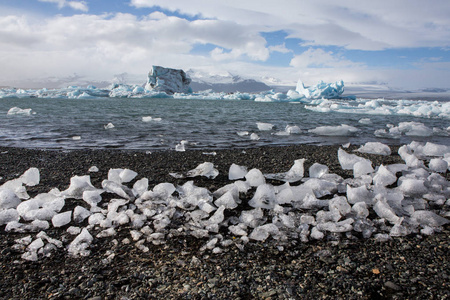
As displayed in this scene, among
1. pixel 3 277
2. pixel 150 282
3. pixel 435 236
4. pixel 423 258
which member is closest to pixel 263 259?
pixel 150 282

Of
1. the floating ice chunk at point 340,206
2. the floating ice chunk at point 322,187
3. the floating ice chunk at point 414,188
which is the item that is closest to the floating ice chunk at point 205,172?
the floating ice chunk at point 322,187

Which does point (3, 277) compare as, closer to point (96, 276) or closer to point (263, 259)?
point (96, 276)

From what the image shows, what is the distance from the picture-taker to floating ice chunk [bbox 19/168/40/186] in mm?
3307

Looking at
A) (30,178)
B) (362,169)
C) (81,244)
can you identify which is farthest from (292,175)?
(30,178)

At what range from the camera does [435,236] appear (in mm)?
2230

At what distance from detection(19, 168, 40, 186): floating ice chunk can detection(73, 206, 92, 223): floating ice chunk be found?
122 cm

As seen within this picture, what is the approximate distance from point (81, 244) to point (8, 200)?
1.08 meters

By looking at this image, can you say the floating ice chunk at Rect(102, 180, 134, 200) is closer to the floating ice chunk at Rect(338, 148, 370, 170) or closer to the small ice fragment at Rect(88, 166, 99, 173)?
the small ice fragment at Rect(88, 166, 99, 173)

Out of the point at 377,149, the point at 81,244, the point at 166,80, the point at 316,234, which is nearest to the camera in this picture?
the point at 81,244

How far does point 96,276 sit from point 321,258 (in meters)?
1.38

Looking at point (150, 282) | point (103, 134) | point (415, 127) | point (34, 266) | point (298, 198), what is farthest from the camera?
point (415, 127)

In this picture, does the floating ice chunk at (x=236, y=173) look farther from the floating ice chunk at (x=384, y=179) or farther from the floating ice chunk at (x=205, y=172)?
the floating ice chunk at (x=384, y=179)

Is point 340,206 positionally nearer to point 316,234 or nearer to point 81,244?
point 316,234

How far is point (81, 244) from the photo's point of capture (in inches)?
80.5
